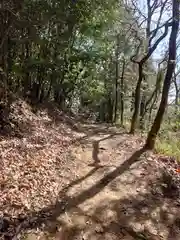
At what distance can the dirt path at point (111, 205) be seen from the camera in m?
4.07

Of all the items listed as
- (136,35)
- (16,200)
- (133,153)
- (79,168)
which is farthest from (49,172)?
(136,35)

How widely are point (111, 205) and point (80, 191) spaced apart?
65 cm

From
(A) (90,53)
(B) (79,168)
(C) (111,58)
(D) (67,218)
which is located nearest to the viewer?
(D) (67,218)

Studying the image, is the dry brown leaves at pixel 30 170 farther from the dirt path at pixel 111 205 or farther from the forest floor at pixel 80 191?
the dirt path at pixel 111 205

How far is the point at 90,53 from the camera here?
14.5m

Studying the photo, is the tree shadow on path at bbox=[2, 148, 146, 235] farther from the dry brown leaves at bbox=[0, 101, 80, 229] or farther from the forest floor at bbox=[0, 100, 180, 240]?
the dry brown leaves at bbox=[0, 101, 80, 229]

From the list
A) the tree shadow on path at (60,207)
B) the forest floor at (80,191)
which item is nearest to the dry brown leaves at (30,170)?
the forest floor at (80,191)

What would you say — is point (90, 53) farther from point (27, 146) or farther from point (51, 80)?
point (27, 146)

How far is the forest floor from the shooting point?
13.3ft

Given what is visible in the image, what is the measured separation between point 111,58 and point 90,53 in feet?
9.81

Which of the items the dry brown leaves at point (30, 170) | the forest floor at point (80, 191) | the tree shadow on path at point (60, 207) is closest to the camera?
the tree shadow on path at point (60, 207)

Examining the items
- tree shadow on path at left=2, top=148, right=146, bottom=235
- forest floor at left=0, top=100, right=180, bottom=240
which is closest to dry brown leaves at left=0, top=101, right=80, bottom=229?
forest floor at left=0, top=100, right=180, bottom=240

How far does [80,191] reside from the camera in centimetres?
521

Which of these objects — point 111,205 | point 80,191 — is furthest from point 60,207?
point 111,205
